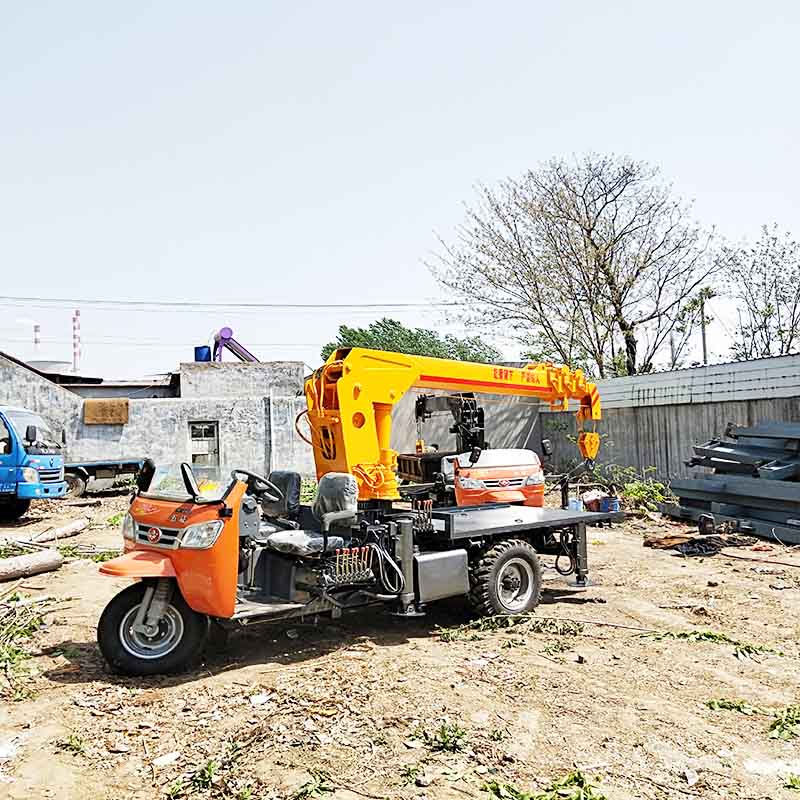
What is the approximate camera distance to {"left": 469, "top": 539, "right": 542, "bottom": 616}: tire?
7582 mm

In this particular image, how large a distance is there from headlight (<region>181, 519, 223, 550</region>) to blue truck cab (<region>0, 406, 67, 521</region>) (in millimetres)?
10997

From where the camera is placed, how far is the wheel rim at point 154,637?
605 centimetres

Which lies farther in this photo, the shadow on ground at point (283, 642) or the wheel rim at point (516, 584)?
the wheel rim at point (516, 584)

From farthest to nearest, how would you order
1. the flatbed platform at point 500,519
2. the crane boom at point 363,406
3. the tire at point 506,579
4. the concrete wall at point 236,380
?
the concrete wall at point 236,380 < the crane boom at point 363,406 < the flatbed platform at point 500,519 < the tire at point 506,579

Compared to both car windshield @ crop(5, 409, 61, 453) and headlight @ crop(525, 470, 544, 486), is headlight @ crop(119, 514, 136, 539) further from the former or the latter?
car windshield @ crop(5, 409, 61, 453)

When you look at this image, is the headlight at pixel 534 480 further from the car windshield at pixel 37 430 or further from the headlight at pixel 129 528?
the car windshield at pixel 37 430

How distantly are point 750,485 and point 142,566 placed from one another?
998 cm

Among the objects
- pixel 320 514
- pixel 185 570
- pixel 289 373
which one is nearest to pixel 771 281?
pixel 289 373

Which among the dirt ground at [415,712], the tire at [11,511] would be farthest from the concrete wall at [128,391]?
the dirt ground at [415,712]

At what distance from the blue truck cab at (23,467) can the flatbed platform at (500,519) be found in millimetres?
10324

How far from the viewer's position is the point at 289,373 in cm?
2652

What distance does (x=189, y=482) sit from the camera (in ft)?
20.4

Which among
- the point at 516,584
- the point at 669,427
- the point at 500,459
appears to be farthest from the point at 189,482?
the point at 669,427

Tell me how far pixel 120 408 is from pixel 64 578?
1335 centimetres
